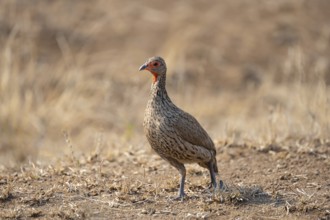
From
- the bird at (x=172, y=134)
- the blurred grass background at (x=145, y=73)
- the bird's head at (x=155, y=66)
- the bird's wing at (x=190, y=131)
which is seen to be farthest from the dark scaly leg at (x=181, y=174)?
the blurred grass background at (x=145, y=73)

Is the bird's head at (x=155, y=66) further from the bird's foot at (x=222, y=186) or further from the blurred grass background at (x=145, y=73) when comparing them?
the blurred grass background at (x=145, y=73)

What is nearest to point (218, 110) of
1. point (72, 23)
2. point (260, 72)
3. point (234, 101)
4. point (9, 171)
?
point (234, 101)

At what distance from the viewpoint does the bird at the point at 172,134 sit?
18.6 ft

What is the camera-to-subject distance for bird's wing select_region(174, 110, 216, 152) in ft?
18.9

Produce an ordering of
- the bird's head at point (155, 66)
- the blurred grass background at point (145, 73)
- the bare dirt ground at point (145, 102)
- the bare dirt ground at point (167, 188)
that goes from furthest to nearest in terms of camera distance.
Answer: the blurred grass background at point (145, 73) < the bird's head at point (155, 66) < the bare dirt ground at point (145, 102) < the bare dirt ground at point (167, 188)

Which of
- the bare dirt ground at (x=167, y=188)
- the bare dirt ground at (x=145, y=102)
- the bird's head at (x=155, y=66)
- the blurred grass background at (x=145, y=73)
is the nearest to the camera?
the bare dirt ground at (x=167, y=188)

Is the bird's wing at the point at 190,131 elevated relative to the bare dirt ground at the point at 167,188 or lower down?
Result: elevated

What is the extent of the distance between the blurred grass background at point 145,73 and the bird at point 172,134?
164 centimetres

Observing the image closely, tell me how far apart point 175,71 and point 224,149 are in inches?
200

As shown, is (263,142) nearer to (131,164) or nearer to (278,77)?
(131,164)

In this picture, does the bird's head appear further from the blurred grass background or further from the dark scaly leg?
the blurred grass background

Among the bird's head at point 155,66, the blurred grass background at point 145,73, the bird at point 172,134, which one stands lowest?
the bird at point 172,134

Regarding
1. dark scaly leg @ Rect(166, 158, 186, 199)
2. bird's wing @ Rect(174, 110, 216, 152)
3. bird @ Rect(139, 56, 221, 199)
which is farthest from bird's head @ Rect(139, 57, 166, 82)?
dark scaly leg @ Rect(166, 158, 186, 199)

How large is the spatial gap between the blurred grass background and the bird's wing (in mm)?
1627
